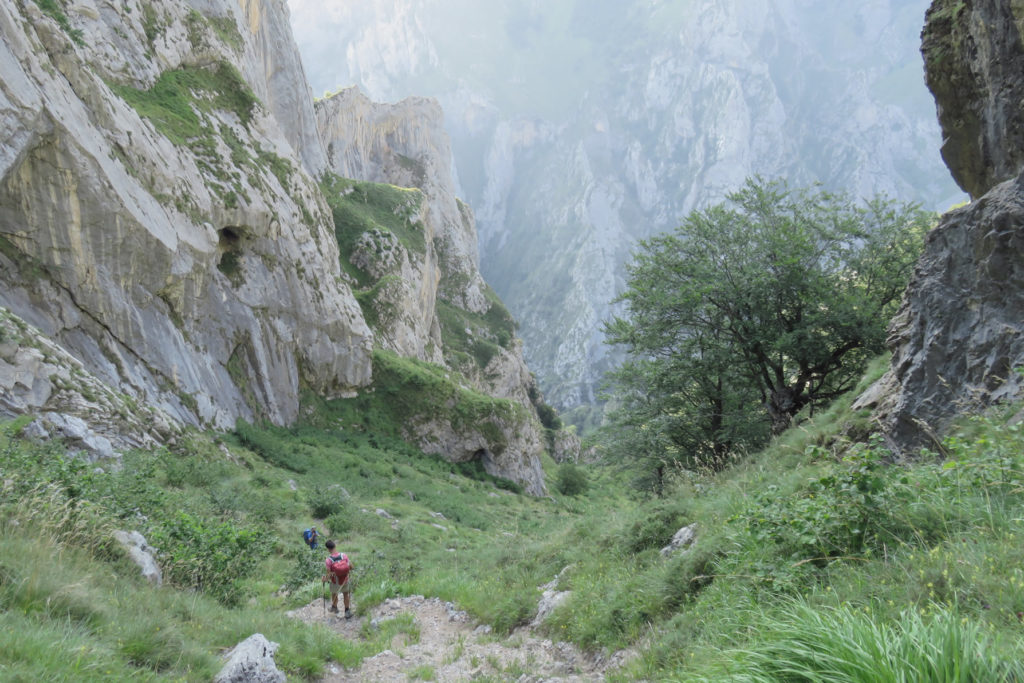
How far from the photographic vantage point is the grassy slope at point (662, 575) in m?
2.78

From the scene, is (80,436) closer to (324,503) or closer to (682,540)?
(324,503)

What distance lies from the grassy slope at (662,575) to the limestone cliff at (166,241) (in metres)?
6.04

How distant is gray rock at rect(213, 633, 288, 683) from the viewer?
4281 millimetres

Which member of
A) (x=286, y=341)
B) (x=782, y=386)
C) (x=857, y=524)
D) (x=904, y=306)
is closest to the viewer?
(x=857, y=524)

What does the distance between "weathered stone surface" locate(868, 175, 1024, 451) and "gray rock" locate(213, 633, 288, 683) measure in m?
6.98

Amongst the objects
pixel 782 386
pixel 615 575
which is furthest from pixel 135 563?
pixel 782 386

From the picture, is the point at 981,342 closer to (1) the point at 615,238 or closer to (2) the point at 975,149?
(2) the point at 975,149

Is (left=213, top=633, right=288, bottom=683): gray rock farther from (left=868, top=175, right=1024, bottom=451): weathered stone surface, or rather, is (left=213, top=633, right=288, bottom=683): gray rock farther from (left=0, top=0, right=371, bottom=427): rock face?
(left=0, top=0, right=371, bottom=427): rock face

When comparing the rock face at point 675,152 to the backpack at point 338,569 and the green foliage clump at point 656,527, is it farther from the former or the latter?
the backpack at point 338,569

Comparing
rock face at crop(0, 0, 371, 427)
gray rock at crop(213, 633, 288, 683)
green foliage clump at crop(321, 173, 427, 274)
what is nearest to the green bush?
rock face at crop(0, 0, 371, 427)

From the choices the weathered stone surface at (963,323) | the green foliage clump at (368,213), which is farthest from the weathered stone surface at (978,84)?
the green foliage clump at (368,213)

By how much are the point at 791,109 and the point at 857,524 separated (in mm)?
220592

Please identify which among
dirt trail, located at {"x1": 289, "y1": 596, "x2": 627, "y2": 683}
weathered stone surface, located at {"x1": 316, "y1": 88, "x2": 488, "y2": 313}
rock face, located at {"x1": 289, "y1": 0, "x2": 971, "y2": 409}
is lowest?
dirt trail, located at {"x1": 289, "y1": 596, "x2": 627, "y2": 683}

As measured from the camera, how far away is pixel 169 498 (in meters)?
9.06
